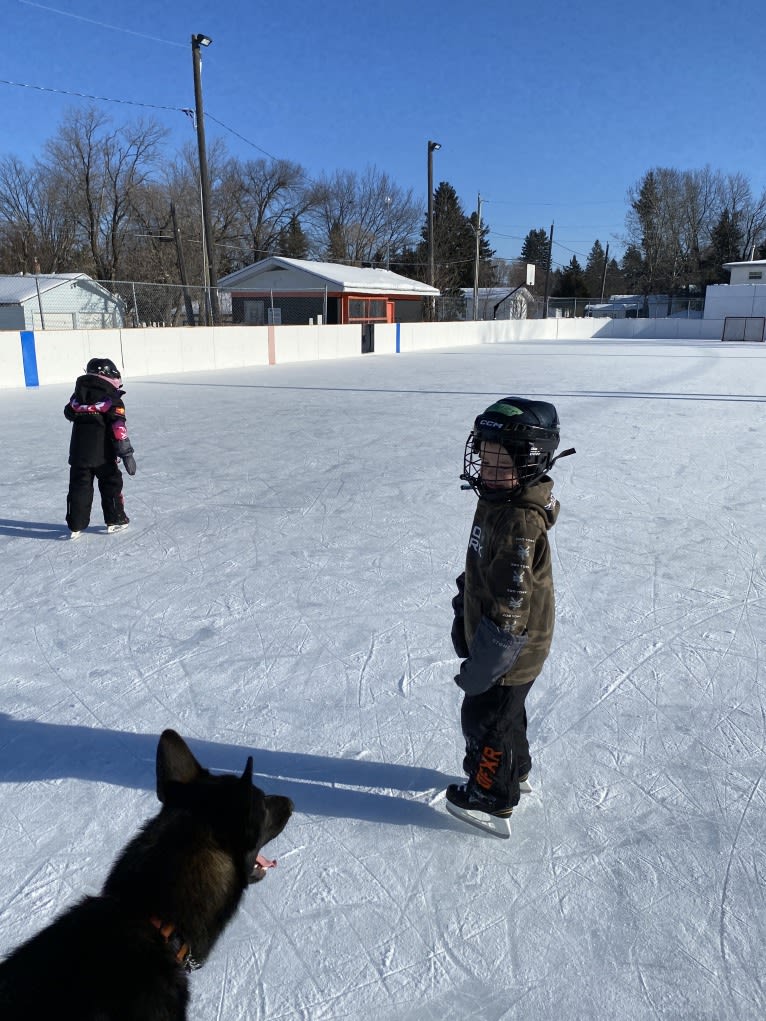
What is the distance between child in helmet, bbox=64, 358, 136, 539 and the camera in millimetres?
4691

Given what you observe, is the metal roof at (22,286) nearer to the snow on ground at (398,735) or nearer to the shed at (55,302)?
the shed at (55,302)

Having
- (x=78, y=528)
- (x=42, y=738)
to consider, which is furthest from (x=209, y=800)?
(x=78, y=528)

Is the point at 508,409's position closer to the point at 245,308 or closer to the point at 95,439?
the point at 95,439

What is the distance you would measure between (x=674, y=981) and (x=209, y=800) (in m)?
1.19

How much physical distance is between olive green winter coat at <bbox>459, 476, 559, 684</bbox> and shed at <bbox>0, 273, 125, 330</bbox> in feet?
61.4

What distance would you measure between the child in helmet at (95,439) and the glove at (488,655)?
347 cm

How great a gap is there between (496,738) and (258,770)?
87cm

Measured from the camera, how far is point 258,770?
2410mm

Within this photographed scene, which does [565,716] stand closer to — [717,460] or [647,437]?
[717,460]

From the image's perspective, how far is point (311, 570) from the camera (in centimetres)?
430

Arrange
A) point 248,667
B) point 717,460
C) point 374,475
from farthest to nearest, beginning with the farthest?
point 717,460 → point 374,475 → point 248,667

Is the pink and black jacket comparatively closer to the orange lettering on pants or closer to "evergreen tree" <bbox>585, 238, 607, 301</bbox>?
the orange lettering on pants

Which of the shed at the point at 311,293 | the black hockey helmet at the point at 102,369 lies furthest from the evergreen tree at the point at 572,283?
the black hockey helmet at the point at 102,369

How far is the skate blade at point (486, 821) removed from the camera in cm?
210
